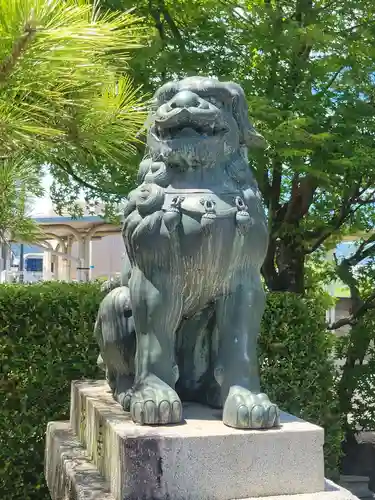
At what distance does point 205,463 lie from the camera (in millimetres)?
2109

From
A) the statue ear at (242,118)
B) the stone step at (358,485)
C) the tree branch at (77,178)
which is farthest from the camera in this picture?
the tree branch at (77,178)

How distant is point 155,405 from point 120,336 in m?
0.46

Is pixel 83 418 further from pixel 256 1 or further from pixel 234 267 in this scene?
pixel 256 1

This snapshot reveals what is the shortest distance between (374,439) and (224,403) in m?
4.26

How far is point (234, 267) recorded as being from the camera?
7.74ft

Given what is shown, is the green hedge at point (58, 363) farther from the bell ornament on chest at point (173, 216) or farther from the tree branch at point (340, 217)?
the bell ornament on chest at point (173, 216)

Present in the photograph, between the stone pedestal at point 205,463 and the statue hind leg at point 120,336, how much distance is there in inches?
10.7

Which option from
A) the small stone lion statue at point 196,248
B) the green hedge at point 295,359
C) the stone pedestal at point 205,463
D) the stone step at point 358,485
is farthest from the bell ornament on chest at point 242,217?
the stone step at point 358,485

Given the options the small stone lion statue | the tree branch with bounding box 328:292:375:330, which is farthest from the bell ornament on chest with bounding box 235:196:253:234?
the tree branch with bounding box 328:292:375:330

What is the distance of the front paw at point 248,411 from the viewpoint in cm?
218

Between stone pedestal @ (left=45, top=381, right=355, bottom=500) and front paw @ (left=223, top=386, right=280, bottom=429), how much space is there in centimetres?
3

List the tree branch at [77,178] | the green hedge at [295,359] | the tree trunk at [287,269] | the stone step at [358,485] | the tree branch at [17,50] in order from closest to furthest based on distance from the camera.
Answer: the tree branch at [17,50] < the green hedge at [295,359] < the stone step at [358,485] < the tree branch at [77,178] < the tree trunk at [287,269]

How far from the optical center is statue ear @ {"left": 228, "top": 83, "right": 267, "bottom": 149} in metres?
2.45

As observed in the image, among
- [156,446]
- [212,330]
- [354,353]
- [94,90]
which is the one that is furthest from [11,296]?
[354,353]
